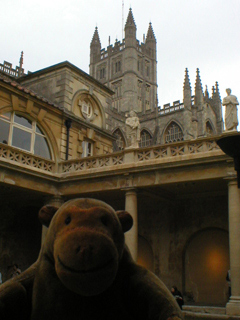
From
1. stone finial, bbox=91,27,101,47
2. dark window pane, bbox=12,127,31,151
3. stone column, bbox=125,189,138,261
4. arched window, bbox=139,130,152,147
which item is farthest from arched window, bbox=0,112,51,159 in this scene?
stone finial, bbox=91,27,101,47

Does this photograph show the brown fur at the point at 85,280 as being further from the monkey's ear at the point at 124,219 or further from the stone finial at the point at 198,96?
the stone finial at the point at 198,96

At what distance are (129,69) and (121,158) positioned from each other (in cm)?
6305

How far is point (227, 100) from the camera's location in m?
15.3

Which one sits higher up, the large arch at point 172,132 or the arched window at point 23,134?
the large arch at point 172,132

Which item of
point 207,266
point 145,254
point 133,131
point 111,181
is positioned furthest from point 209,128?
point 111,181

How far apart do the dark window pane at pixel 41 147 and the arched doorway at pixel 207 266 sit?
29.0ft

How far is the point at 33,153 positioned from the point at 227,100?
10.0 meters

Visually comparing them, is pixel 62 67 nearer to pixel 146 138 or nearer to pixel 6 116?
pixel 6 116

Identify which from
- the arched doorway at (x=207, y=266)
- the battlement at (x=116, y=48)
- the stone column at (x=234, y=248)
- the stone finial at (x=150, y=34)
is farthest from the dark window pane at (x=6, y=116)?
the stone finial at (x=150, y=34)

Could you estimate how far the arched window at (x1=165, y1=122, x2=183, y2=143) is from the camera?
57.3 metres

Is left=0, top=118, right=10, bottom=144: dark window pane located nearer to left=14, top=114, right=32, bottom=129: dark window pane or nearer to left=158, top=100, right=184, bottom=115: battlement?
left=14, top=114, right=32, bottom=129: dark window pane

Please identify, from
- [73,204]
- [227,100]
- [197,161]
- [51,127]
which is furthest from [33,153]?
[73,204]

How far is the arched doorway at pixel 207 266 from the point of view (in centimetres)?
1900

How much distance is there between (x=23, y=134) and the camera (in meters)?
19.7
